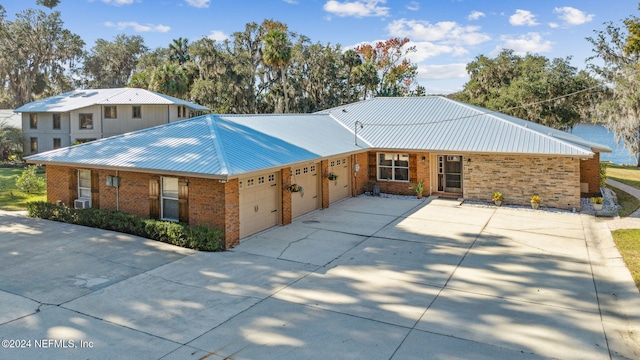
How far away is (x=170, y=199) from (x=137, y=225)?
4.13ft

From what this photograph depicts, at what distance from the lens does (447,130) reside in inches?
847

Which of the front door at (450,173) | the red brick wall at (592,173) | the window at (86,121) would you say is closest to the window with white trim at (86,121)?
the window at (86,121)

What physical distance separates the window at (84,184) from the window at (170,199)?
12.0 feet

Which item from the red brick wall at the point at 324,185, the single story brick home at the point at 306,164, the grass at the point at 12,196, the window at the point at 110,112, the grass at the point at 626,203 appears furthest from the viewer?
the window at the point at 110,112

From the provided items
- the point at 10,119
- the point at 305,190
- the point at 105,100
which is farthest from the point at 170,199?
the point at 10,119

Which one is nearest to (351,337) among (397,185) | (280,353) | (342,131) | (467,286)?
(280,353)

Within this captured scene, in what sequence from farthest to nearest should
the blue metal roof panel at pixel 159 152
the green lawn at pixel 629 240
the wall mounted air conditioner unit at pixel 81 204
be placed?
the wall mounted air conditioner unit at pixel 81 204 → the blue metal roof panel at pixel 159 152 → the green lawn at pixel 629 240

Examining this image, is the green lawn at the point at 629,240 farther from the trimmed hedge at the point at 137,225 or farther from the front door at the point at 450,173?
the trimmed hedge at the point at 137,225

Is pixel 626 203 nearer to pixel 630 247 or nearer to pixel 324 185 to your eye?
pixel 630 247

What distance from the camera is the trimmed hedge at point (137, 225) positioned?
40.1ft

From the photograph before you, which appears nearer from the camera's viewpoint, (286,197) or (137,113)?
(286,197)

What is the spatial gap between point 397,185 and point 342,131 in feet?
13.8

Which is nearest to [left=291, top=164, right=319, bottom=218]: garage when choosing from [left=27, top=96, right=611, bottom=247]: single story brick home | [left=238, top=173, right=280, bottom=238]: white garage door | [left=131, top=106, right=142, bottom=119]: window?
[left=27, top=96, right=611, bottom=247]: single story brick home

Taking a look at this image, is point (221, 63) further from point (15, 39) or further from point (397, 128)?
point (397, 128)
